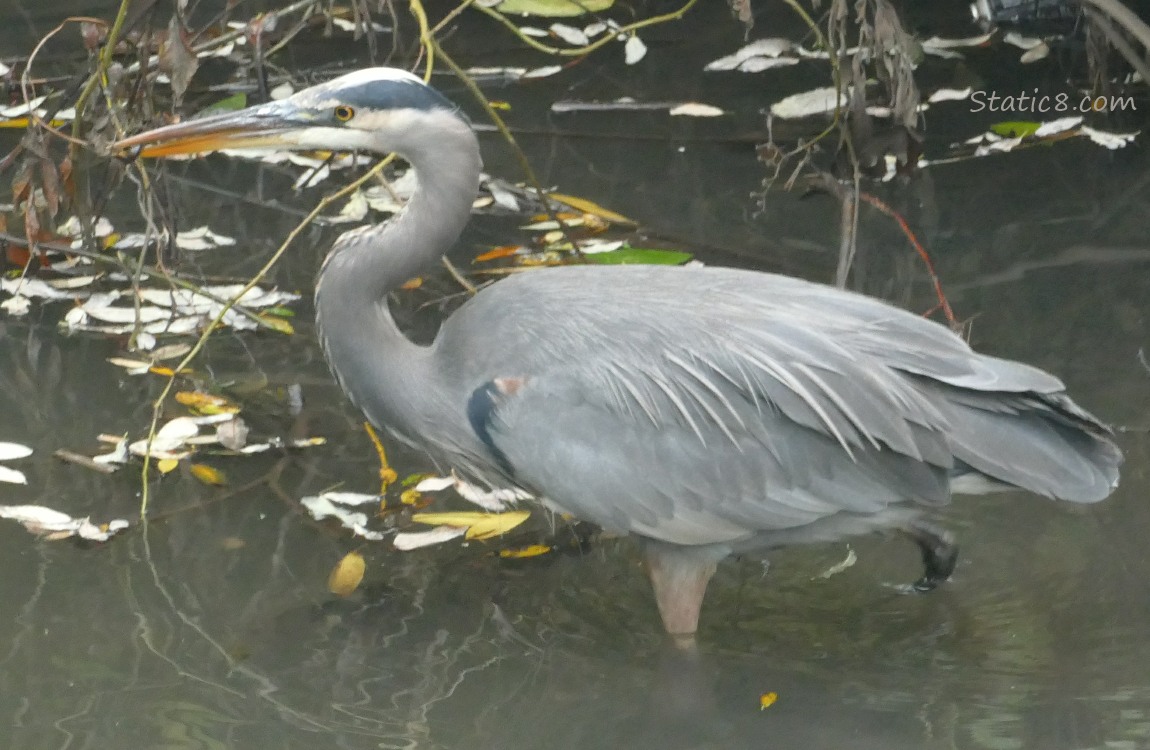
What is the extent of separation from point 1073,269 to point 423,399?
2830 mm

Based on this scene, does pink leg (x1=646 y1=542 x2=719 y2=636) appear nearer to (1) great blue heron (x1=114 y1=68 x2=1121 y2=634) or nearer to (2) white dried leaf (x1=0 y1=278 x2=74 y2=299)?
(1) great blue heron (x1=114 y1=68 x2=1121 y2=634)

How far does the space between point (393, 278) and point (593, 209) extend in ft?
7.24

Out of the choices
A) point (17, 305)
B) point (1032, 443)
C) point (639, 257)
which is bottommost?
point (17, 305)

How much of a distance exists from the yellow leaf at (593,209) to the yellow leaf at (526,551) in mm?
2054

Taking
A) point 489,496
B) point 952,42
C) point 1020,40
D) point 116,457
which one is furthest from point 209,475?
point 1020,40

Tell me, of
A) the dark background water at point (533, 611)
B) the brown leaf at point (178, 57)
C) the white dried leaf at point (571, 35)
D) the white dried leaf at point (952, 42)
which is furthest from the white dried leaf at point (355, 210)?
the white dried leaf at point (952, 42)

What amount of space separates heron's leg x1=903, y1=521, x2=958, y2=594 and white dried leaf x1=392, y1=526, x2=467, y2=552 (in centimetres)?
122

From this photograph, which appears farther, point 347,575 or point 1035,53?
point 1035,53

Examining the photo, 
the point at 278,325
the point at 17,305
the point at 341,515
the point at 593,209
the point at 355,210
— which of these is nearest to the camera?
the point at 341,515

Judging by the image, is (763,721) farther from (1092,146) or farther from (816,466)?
(1092,146)

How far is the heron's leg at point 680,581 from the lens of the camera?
3.72 metres

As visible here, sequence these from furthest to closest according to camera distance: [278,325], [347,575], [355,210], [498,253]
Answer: [355,210] < [498,253] < [278,325] < [347,575]

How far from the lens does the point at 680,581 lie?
3.73 metres

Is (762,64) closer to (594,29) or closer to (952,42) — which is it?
(594,29)
